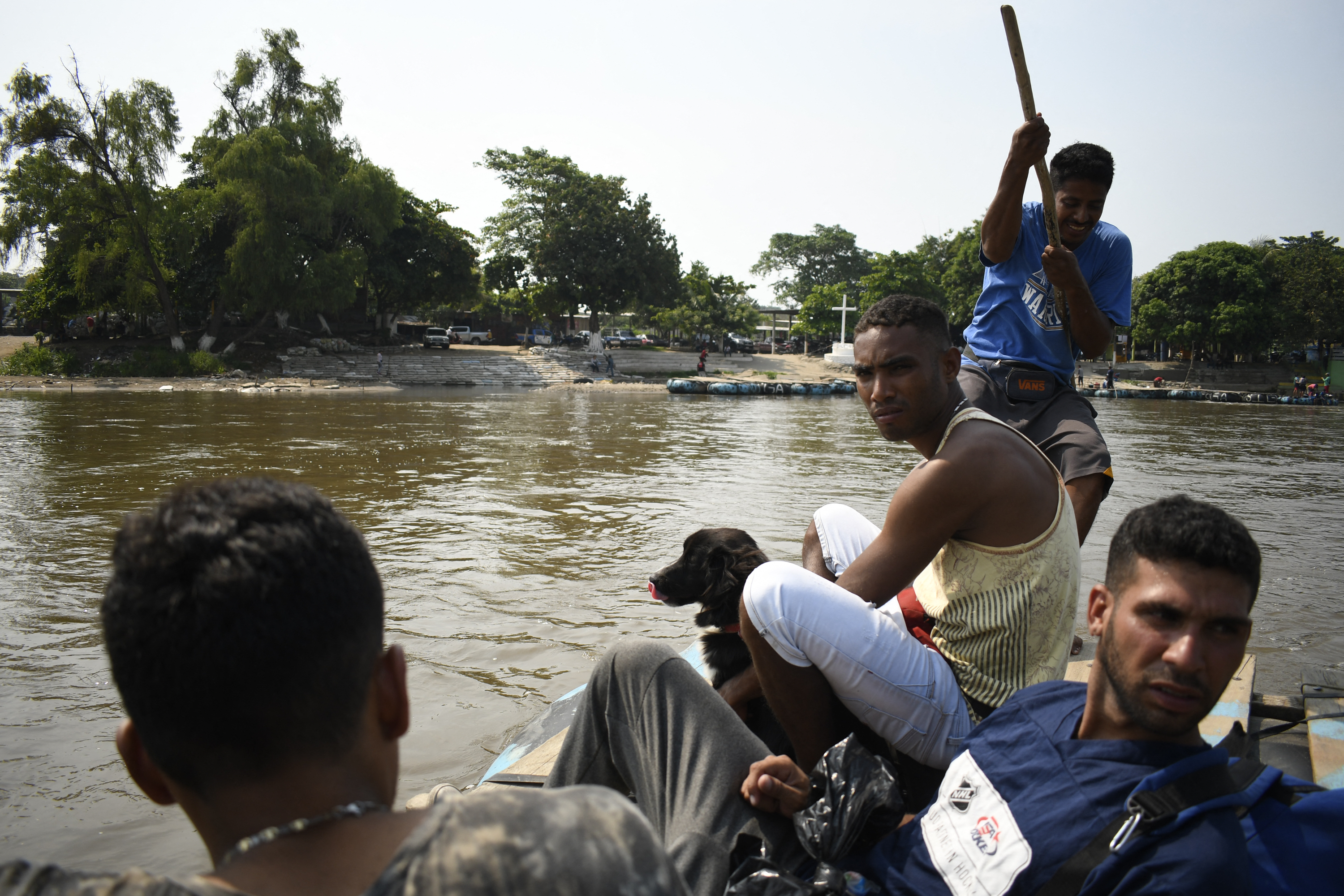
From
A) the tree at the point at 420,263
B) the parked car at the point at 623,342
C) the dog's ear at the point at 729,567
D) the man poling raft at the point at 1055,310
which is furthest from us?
the parked car at the point at 623,342

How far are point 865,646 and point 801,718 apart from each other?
0.98ft

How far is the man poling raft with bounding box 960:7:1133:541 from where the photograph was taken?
3.88m

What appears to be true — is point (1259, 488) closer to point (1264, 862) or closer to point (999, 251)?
point (999, 251)

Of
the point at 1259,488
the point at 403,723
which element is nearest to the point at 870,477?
the point at 1259,488

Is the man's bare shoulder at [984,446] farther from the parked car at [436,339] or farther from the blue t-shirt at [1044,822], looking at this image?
the parked car at [436,339]

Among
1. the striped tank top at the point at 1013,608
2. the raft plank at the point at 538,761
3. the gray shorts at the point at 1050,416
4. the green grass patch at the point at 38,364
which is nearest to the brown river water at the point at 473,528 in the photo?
the raft plank at the point at 538,761

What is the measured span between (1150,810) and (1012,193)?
307 cm

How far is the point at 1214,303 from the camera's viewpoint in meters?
51.7

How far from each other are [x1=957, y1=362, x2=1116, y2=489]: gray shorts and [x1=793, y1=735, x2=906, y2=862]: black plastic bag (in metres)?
2.35

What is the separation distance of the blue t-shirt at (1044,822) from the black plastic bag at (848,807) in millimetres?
59

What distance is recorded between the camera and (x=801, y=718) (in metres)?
2.39

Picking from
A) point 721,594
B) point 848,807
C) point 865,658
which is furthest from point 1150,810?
point 721,594

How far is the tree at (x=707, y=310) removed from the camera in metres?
59.0

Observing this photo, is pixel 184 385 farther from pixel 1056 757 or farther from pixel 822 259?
pixel 822 259
